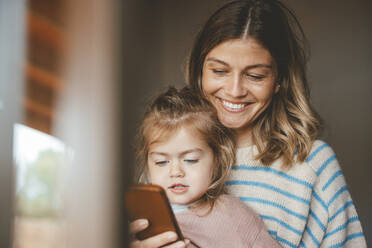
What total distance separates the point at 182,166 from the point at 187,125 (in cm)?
14

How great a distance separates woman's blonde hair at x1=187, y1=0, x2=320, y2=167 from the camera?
144 cm

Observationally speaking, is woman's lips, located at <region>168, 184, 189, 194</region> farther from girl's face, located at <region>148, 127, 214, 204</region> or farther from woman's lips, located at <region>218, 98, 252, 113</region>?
woman's lips, located at <region>218, 98, 252, 113</region>

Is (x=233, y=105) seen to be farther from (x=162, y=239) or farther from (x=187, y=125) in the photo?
(x=162, y=239)

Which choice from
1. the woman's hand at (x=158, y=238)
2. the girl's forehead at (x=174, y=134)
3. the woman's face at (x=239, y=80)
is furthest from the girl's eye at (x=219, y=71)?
the woman's hand at (x=158, y=238)

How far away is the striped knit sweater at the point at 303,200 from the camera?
4.56ft

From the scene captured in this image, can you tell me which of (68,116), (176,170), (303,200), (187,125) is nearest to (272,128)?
(303,200)

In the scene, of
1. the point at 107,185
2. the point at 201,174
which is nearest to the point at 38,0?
the point at 107,185

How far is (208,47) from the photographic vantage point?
147cm

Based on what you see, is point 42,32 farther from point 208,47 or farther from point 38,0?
point 208,47

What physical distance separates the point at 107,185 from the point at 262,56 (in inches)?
42.3

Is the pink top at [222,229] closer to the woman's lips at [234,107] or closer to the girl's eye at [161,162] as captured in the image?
the girl's eye at [161,162]

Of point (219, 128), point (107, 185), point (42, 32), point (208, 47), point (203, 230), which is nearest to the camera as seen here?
point (107, 185)

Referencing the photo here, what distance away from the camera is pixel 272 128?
5.00 ft

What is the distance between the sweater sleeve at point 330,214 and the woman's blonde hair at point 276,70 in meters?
0.10
